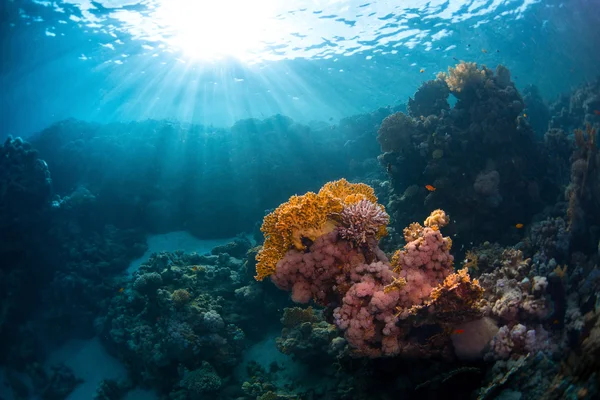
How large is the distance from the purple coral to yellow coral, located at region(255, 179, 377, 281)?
0.18m

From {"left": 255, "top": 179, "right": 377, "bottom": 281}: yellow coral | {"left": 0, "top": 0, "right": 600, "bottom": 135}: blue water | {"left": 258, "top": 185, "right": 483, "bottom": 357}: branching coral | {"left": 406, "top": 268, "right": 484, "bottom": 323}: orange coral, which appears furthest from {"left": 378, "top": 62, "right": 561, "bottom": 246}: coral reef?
{"left": 0, "top": 0, "right": 600, "bottom": 135}: blue water

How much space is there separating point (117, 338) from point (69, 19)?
19696mm

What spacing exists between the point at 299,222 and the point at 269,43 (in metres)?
24.5

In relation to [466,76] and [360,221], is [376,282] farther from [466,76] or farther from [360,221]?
[466,76]

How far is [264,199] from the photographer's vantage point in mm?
19484

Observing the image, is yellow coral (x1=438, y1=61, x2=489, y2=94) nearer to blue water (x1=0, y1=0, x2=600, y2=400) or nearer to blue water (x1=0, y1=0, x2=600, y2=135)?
blue water (x1=0, y1=0, x2=600, y2=400)

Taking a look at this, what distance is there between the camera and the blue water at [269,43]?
1994cm

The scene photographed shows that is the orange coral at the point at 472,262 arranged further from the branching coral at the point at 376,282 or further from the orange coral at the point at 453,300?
the orange coral at the point at 453,300

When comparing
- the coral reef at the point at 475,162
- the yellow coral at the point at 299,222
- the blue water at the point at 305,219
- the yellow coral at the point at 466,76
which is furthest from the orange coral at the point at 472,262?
the yellow coral at the point at 466,76

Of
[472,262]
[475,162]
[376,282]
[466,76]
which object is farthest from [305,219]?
[466,76]

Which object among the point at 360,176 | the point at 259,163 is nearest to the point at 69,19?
the point at 259,163

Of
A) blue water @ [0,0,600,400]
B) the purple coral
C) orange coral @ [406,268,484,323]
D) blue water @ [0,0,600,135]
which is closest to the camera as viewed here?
orange coral @ [406,268,484,323]

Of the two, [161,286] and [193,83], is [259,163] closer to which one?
[161,286]

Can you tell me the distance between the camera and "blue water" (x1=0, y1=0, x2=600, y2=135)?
19.9m
